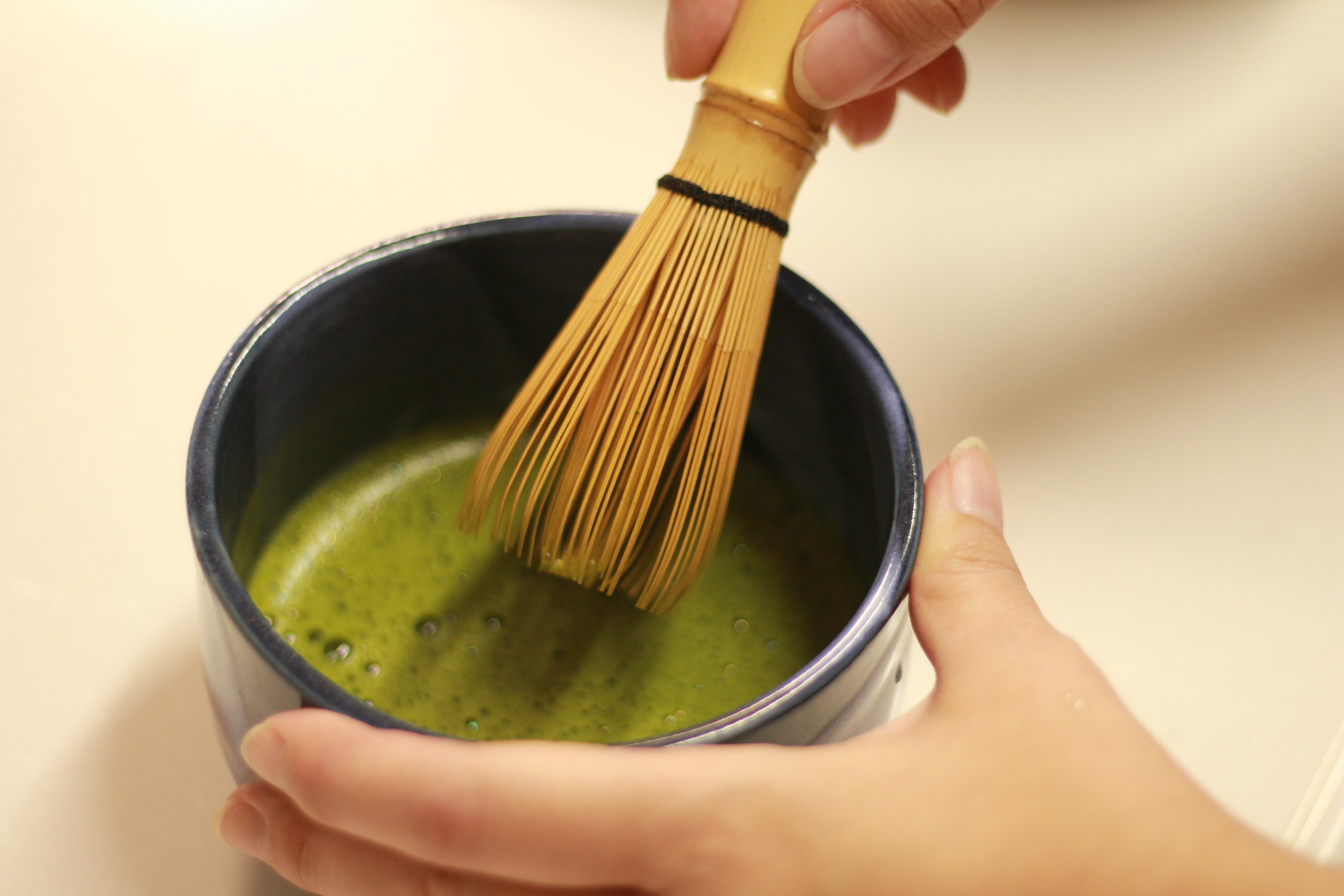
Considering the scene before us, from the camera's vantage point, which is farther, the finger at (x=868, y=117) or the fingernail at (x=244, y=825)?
the finger at (x=868, y=117)

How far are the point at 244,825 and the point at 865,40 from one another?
312mm

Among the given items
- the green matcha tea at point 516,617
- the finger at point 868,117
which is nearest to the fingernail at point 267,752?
the green matcha tea at point 516,617

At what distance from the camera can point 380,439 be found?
48 centimetres

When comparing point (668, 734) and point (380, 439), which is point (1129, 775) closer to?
point (668, 734)

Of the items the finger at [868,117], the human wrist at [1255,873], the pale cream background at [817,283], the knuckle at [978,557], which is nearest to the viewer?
the human wrist at [1255,873]

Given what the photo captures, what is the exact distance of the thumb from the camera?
289 mm

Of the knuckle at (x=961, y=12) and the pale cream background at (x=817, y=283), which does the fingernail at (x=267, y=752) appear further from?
the knuckle at (x=961, y=12)

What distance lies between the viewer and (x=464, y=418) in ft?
1.65

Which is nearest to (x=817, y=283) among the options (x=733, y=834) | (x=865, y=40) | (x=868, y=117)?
(x=868, y=117)

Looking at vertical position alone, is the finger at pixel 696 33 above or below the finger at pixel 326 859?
above

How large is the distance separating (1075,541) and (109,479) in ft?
1.39

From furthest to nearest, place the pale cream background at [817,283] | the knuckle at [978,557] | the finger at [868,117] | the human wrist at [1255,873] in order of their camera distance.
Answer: the finger at [868,117], the pale cream background at [817,283], the knuckle at [978,557], the human wrist at [1255,873]

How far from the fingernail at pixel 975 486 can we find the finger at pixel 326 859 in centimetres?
16

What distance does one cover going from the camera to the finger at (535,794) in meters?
0.24
